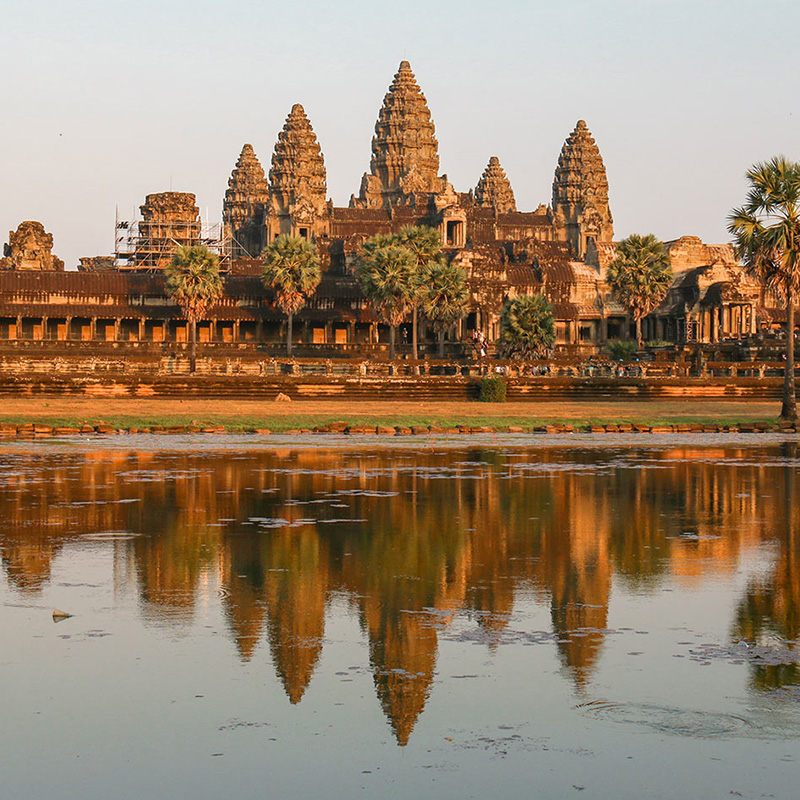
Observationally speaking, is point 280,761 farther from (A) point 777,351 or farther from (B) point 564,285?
(B) point 564,285

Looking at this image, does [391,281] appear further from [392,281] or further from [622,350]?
[622,350]

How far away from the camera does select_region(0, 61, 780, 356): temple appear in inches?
3664

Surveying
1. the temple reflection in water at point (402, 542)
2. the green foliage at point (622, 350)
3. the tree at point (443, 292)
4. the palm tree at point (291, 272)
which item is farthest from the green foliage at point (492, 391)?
the palm tree at point (291, 272)

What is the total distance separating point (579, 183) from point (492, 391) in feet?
309

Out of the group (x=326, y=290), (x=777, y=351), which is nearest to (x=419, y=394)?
(x=777, y=351)

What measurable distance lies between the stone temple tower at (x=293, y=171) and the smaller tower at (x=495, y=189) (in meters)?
35.9

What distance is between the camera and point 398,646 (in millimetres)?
9336

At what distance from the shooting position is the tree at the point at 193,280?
84.3 metres

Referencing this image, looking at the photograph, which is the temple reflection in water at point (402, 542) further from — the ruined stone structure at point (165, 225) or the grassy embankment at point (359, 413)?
the ruined stone structure at point (165, 225)

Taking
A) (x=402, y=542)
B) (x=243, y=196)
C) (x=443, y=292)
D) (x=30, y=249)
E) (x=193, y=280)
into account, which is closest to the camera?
(x=402, y=542)

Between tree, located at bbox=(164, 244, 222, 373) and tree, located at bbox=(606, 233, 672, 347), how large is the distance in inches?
1086

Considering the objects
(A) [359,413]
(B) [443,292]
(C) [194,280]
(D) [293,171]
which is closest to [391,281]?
(B) [443,292]

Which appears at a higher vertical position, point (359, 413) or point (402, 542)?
point (402, 542)

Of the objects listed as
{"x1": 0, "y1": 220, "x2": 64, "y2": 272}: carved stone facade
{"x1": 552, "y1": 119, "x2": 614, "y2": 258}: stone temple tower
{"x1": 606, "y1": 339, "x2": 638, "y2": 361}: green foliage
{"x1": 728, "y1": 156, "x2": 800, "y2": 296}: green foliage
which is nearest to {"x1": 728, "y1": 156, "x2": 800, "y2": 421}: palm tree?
{"x1": 728, "y1": 156, "x2": 800, "y2": 296}: green foliage
